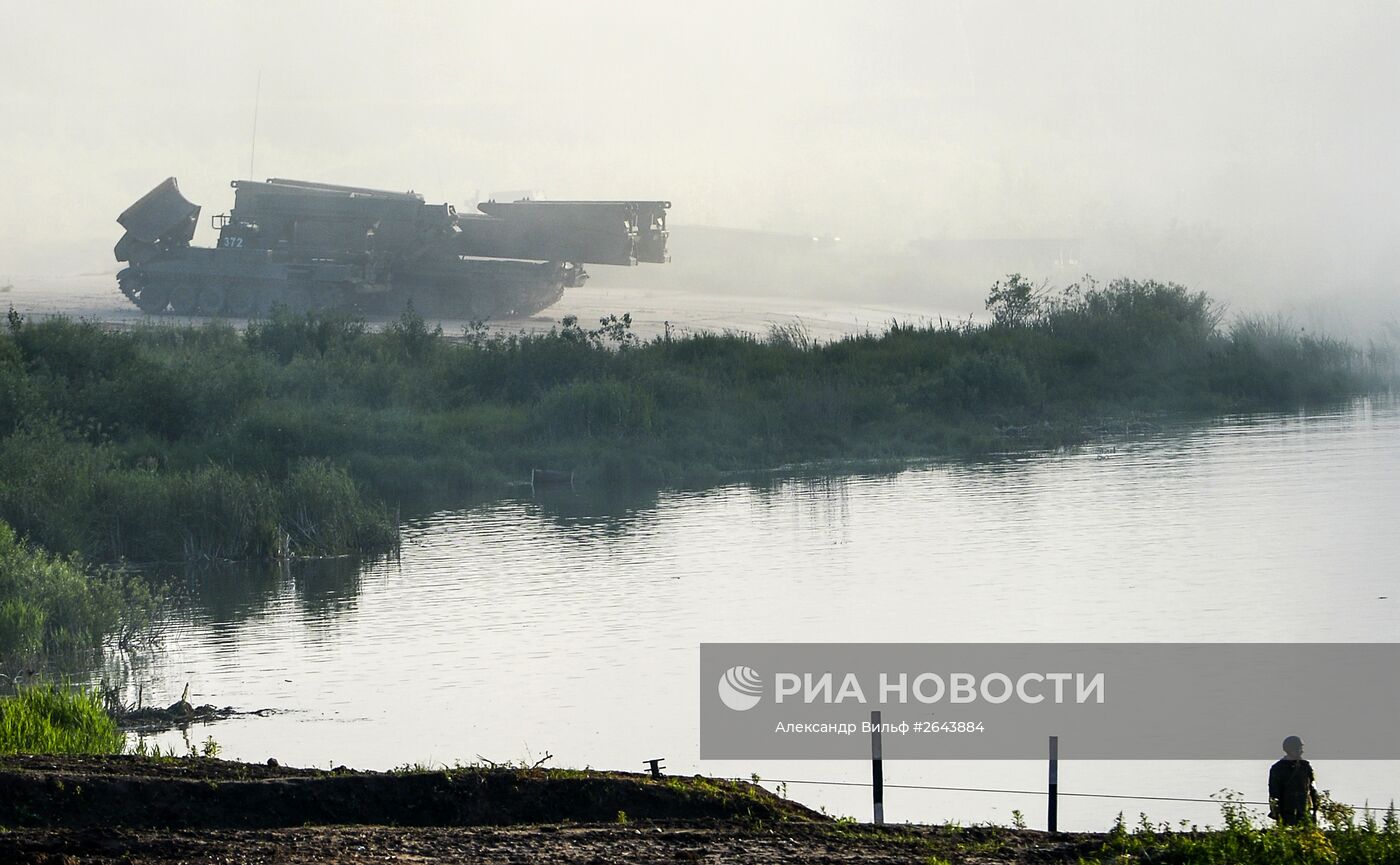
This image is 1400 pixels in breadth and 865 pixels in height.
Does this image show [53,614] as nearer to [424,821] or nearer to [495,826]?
[424,821]

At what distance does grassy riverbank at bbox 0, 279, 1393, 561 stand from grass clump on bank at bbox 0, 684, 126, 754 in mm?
11137

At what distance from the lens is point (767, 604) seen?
1984cm

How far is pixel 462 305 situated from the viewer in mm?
60688

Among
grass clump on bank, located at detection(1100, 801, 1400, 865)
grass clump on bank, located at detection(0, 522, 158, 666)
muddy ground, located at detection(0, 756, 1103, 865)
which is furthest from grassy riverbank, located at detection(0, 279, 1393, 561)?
grass clump on bank, located at detection(1100, 801, 1400, 865)

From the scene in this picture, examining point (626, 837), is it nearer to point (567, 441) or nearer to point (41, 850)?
point (41, 850)

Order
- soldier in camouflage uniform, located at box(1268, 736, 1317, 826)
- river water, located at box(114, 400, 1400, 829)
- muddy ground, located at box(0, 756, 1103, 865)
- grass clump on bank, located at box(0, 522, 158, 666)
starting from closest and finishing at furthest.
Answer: muddy ground, located at box(0, 756, 1103, 865) → soldier in camouflage uniform, located at box(1268, 736, 1317, 826) → river water, located at box(114, 400, 1400, 829) → grass clump on bank, located at box(0, 522, 158, 666)

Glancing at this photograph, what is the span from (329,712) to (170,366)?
19621 mm

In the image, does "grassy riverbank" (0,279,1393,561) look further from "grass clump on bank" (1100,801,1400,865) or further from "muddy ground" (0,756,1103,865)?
"grass clump on bank" (1100,801,1400,865)

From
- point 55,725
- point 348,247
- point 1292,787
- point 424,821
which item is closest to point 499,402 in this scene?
point 348,247

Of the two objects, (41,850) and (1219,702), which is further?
(1219,702)

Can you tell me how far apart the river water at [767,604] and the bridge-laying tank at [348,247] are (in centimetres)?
2740

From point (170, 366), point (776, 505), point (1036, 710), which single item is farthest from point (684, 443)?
point (1036, 710)

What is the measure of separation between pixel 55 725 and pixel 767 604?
9.66m

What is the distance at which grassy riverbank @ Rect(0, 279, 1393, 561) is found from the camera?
25.0m
